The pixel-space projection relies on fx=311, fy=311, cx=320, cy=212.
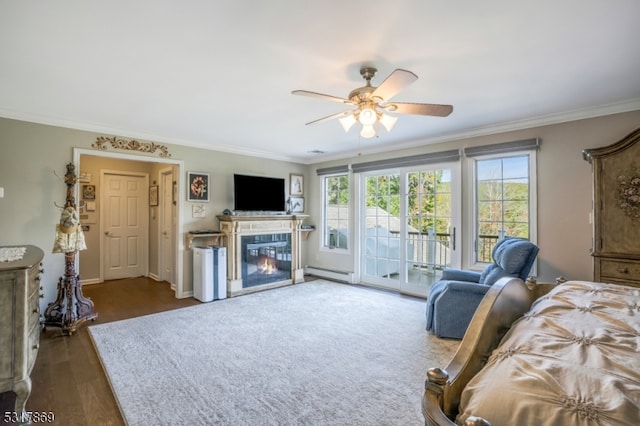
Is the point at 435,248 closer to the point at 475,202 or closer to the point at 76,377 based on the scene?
the point at 475,202

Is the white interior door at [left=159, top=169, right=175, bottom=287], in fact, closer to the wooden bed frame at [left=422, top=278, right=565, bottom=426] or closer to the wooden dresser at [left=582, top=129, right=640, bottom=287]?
the wooden bed frame at [left=422, top=278, right=565, bottom=426]

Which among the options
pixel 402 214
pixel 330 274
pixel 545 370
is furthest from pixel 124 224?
pixel 545 370

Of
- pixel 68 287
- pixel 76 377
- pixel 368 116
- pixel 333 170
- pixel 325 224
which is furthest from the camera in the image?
pixel 325 224

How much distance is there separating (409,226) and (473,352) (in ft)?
12.7

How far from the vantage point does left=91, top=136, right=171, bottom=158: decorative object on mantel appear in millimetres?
4023

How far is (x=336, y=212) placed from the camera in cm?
606

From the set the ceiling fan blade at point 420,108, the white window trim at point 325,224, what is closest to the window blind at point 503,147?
the ceiling fan blade at point 420,108

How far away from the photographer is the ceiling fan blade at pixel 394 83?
1847mm

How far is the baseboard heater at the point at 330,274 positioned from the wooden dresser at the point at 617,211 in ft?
11.5

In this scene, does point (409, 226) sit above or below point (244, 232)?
above

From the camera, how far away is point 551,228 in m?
3.60

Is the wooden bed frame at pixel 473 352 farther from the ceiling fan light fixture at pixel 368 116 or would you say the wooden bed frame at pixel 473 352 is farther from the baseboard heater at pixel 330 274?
the baseboard heater at pixel 330 274

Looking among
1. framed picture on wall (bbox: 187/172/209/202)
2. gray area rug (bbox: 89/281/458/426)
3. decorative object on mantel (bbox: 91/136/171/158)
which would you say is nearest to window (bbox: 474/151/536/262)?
gray area rug (bbox: 89/281/458/426)

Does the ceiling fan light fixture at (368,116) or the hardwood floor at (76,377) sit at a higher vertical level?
the ceiling fan light fixture at (368,116)
